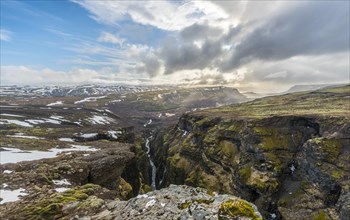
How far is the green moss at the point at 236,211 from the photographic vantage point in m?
14.8

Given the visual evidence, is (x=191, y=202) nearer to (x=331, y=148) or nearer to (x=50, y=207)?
(x=50, y=207)

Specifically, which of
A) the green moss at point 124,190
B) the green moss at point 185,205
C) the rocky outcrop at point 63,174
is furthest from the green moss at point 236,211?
the green moss at point 124,190

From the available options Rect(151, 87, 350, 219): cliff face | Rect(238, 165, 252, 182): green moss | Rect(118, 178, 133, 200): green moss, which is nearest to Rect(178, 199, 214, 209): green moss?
Rect(118, 178, 133, 200): green moss

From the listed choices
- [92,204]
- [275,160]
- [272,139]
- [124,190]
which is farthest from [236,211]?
[272,139]

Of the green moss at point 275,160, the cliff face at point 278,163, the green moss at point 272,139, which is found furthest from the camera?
the green moss at point 272,139

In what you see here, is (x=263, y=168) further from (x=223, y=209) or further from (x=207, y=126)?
(x=223, y=209)

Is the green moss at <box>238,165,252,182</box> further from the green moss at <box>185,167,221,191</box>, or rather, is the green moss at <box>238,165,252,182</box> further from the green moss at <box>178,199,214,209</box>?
the green moss at <box>178,199,214,209</box>

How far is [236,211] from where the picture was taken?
15.0 metres

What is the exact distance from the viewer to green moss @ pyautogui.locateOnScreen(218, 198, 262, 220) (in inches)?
581

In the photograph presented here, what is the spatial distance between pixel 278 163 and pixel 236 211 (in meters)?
77.1

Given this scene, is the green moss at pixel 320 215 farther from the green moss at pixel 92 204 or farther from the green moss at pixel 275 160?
the green moss at pixel 92 204

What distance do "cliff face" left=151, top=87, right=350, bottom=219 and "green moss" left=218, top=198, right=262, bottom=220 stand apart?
57.3m

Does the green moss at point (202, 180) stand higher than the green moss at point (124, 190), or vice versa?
the green moss at point (124, 190)

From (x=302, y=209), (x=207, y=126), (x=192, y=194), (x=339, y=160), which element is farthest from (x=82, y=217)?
(x=207, y=126)
